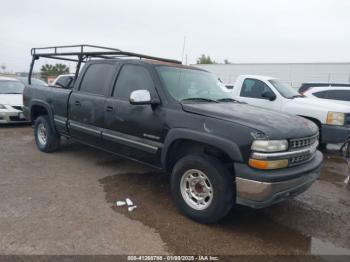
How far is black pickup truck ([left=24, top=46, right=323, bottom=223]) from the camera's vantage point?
3168 mm

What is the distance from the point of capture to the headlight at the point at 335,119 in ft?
22.4

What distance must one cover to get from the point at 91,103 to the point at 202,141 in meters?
2.32

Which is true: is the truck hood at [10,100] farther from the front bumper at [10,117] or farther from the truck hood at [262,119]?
the truck hood at [262,119]

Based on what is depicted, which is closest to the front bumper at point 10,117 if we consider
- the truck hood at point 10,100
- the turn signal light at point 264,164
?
the truck hood at point 10,100

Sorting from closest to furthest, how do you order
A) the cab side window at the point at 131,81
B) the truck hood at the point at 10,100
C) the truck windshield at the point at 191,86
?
1. the truck windshield at the point at 191,86
2. the cab side window at the point at 131,81
3. the truck hood at the point at 10,100

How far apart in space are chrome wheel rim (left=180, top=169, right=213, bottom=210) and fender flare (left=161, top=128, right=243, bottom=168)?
38 cm

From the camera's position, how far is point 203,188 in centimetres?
359

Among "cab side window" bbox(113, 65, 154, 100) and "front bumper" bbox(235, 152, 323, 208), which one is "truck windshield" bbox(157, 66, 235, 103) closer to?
"cab side window" bbox(113, 65, 154, 100)

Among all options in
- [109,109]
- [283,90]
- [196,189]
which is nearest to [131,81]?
[109,109]

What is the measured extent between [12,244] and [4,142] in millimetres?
5083

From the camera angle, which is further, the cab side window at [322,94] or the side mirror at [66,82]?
the cab side window at [322,94]

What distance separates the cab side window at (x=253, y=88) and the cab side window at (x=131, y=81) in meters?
4.23

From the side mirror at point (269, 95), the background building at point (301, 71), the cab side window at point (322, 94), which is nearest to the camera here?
the side mirror at point (269, 95)

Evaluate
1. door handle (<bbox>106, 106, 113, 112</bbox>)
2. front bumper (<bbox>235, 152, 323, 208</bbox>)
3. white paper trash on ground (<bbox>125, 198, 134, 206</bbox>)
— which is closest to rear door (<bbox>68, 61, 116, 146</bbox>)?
door handle (<bbox>106, 106, 113, 112</bbox>)
